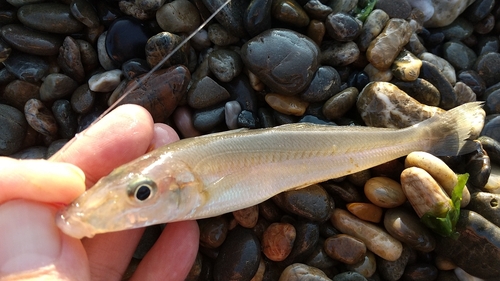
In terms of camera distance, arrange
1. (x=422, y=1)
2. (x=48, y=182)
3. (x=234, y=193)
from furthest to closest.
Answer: (x=422, y=1) < (x=234, y=193) < (x=48, y=182)

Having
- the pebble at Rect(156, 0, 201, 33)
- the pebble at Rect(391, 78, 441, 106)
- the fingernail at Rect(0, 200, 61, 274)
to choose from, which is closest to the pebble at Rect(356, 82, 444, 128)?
the pebble at Rect(391, 78, 441, 106)

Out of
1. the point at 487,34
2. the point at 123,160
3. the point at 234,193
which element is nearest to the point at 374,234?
the point at 234,193

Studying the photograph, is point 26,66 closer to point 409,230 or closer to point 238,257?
point 238,257

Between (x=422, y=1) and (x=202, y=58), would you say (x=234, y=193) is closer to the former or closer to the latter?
(x=202, y=58)

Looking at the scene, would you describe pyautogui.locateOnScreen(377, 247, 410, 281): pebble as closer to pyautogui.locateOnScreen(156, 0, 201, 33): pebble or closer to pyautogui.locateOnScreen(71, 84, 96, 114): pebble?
pyautogui.locateOnScreen(156, 0, 201, 33): pebble

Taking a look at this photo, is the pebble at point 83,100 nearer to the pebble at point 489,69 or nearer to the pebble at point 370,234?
the pebble at point 370,234

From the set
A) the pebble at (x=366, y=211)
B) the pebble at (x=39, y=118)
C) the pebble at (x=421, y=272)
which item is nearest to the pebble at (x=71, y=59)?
the pebble at (x=39, y=118)
